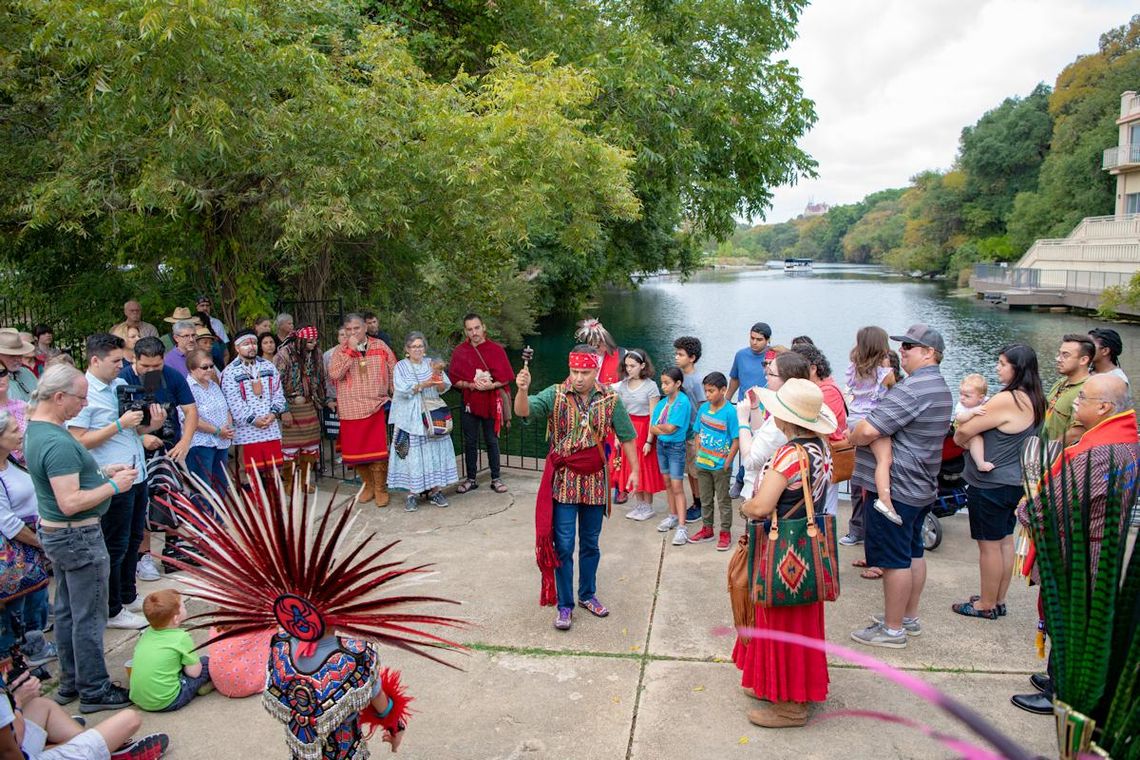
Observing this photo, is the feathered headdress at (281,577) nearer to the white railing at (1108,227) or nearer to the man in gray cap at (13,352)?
the man in gray cap at (13,352)

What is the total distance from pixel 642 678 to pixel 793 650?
0.94 metres

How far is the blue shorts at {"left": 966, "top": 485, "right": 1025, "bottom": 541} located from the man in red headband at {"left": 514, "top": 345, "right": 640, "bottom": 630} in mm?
2058

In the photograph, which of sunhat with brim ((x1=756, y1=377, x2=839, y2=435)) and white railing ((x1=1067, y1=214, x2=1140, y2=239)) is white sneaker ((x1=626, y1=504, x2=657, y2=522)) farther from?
white railing ((x1=1067, y1=214, x2=1140, y2=239))

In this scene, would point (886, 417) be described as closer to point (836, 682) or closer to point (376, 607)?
point (836, 682)

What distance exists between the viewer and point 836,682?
446 cm

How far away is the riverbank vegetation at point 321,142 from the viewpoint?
7340 mm

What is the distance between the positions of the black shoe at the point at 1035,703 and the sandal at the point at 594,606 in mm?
2269

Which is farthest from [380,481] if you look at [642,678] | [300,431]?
[642,678]

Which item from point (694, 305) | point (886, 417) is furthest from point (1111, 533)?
point (694, 305)

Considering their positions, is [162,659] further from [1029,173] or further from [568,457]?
[1029,173]

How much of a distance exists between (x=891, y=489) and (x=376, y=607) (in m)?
3.08

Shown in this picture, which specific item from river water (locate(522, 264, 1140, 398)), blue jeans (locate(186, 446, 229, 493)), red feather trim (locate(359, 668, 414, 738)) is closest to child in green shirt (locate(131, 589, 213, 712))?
red feather trim (locate(359, 668, 414, 738))

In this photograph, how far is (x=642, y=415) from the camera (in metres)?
7.04

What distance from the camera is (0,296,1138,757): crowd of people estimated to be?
392 centimetres
